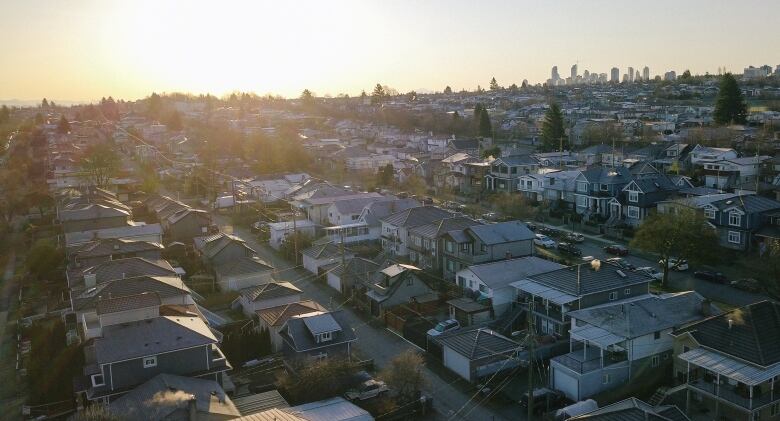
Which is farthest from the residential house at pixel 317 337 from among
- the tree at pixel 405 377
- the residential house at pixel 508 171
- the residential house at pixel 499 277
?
the residential house at pixel 508 171

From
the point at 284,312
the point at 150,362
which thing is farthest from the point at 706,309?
the point at 150,362

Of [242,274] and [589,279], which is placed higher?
[589,279]

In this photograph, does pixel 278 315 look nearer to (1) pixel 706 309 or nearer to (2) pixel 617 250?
(1) pixel 706 309

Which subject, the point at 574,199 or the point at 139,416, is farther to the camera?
the point at 574,199

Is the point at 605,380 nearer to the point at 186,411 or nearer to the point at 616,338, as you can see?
the point at 616,338

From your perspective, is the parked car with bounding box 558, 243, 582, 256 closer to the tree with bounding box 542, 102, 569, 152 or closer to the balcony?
the balcony

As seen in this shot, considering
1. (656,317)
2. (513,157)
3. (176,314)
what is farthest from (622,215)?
(176,314)

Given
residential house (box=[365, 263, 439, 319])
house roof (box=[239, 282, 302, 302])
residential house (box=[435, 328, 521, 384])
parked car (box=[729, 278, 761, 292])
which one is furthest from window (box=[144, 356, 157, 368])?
parked car (box=[729, 278, 761, 292])
